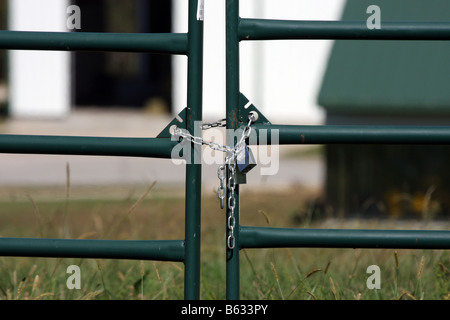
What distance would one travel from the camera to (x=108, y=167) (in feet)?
36.3

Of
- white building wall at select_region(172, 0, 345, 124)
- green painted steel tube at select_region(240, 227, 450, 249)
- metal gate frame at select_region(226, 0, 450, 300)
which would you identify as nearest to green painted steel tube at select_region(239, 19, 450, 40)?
metal gate frame at select_region(226, 0, 450, 300)

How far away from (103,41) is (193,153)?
0.46 meters

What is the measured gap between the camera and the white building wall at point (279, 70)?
1296 centimetres

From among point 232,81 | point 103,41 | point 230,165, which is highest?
point 103,41

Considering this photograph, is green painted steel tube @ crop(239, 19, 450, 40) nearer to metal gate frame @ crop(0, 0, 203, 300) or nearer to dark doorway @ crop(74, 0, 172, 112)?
metal gate frame @ crop(0, 0, 203, 300)

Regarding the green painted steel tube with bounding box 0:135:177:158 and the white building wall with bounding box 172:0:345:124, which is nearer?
the green painted steel tube with bounding box 0:135:177:158

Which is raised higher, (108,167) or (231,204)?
(231,204)

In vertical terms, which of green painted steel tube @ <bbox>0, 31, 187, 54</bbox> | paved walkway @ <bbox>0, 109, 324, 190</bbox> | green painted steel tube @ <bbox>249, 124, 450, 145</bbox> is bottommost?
paved walkway @ <bbox>0, 109, 324, 190</bbox>

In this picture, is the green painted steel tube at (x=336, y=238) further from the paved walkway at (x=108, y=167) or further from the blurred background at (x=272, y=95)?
the paved walkway at (x=108, y=167)

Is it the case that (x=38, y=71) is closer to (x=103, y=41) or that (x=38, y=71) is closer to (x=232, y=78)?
(x=103, y=41)

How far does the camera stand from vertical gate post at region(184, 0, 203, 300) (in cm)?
207

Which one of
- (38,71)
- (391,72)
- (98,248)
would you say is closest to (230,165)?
(98,248)
